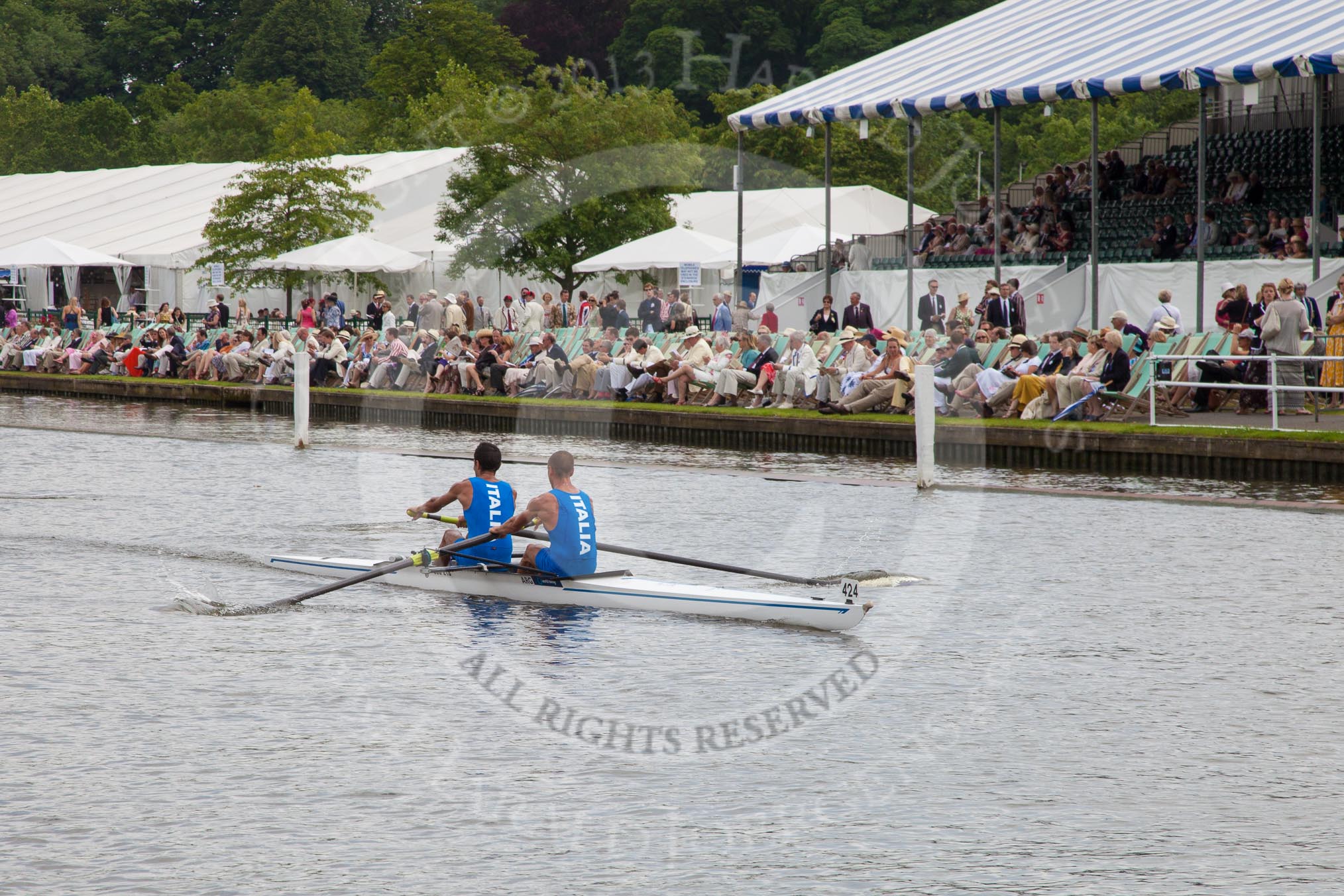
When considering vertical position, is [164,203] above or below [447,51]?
below

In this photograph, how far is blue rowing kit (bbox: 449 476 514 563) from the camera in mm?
11789

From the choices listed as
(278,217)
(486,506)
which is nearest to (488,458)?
(486,506)

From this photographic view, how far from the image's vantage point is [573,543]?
1137 centimetres

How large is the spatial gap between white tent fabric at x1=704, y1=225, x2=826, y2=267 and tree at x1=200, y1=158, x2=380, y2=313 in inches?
451

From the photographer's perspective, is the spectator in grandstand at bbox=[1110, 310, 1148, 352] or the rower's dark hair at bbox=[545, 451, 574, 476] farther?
the spectator in grandstand at bbox=[1110, 310, 1148, 352]

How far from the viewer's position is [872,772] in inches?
287

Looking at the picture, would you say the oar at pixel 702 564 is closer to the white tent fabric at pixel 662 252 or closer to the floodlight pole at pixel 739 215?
the floodlight pole at pixel 739 215

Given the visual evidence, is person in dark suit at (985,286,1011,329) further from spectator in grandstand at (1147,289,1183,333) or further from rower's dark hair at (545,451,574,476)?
rower's dark hair at (545,451,574,476)

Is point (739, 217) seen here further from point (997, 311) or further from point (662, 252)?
point (997, 311)

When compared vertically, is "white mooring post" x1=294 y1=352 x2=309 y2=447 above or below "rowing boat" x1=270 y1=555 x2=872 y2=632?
above

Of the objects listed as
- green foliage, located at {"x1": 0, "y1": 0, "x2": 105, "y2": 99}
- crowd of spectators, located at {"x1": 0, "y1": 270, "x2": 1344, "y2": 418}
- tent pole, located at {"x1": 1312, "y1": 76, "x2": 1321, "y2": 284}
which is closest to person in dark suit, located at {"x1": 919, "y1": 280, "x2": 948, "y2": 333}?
crowd of spectators, located at {"x1": 0, "y1": 270, "x2": 1344, "y2": 418}

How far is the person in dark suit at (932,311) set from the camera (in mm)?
27891

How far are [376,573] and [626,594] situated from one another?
1839mm

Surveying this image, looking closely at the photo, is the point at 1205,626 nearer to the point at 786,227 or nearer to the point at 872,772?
the point at 872,772
